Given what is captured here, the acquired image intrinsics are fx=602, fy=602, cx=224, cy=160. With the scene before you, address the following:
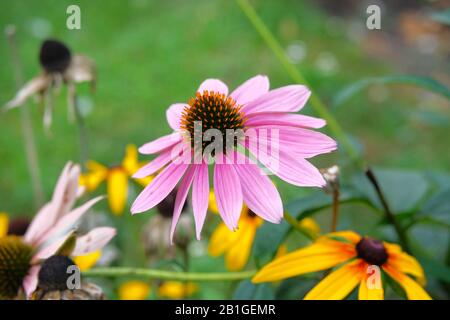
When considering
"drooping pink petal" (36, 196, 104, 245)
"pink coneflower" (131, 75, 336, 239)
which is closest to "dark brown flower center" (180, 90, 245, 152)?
"pink coneflower" (131, 75, 336, 239)

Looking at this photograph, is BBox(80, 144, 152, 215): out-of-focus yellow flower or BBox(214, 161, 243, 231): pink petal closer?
BBox(214, 161, 243, 231): pink petal

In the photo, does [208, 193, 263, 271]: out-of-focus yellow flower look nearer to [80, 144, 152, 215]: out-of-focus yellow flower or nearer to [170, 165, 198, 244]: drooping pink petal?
[80, 144, 152, 215]: out-of-focus yellow flower

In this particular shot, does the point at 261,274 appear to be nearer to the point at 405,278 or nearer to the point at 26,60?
the point at 405,278

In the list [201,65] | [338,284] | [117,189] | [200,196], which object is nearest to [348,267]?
[338,284]

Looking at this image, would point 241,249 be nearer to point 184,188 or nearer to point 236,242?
point 236,242

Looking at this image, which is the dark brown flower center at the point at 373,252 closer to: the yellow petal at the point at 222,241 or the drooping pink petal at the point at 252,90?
the drooping pink petal at the point at 252,90
